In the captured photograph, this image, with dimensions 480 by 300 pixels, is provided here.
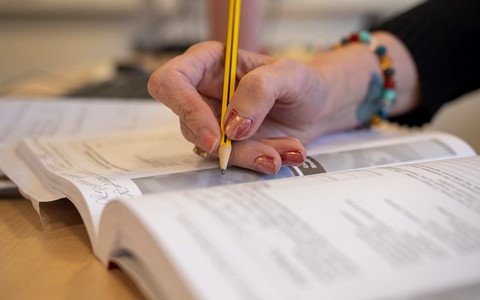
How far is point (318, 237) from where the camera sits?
13.1 inches

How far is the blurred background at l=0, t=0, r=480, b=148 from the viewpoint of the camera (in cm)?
183

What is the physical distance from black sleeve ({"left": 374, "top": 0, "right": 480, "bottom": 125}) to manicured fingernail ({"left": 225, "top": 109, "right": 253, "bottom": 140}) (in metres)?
0.39

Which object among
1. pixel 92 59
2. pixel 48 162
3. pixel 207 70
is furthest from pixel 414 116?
pixel 92 59

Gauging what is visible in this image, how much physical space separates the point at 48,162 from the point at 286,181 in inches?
10.2

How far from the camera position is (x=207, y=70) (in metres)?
0.55

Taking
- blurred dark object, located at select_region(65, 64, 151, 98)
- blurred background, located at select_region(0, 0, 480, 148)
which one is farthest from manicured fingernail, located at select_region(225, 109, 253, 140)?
blurred background, located at select_region(0, 0, 480, 148)

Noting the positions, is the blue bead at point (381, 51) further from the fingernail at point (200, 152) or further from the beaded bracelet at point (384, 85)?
the fingernail at point (200, 152)

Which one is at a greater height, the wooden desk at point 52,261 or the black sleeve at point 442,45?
the black sleeve at point 442,45

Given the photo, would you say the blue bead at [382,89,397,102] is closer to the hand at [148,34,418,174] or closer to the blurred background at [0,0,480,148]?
the hand at [148,34,418,174]

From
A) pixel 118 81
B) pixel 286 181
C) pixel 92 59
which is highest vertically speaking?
pixel 286 181

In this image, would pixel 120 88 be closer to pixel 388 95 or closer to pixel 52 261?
pixel 388 95

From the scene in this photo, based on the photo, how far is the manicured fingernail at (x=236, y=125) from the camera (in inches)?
18.6

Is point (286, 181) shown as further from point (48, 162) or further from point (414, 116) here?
point (414, 116)

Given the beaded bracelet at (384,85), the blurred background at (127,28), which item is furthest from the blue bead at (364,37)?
the blurred background at (127,28)
